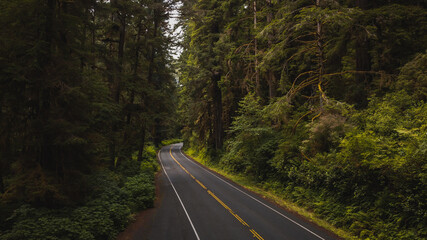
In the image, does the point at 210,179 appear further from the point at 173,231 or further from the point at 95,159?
the point at 95,159

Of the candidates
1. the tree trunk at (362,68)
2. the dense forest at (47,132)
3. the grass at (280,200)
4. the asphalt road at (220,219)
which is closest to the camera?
the dense forest at (47,132)

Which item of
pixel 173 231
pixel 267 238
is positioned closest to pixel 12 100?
pixel 173 231

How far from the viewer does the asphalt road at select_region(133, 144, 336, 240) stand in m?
9.45

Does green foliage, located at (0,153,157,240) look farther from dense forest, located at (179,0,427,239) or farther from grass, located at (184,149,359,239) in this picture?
dense forest, located at (179,0,427,239)

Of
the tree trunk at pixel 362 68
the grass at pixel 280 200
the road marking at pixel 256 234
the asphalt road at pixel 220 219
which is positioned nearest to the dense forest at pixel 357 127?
the tree trunk at pixel 362 68

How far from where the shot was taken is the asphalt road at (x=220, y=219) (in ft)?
31.0

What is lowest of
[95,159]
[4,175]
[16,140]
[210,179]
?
[210,179]

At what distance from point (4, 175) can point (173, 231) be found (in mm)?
7135

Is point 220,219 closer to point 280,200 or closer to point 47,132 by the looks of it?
point 280,200

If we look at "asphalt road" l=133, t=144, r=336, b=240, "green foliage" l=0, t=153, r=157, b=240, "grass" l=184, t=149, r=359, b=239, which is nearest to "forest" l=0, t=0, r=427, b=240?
"green foliage" l=0, t=153, r=157, b=240

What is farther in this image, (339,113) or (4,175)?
(339,113)

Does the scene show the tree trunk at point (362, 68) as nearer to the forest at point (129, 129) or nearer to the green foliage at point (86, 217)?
the forest at point (129, 129)

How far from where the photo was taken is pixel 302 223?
35.0 feet

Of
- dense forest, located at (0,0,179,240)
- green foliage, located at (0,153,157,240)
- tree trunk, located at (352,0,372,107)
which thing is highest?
tree trunk, located at (352,0,372,107)
